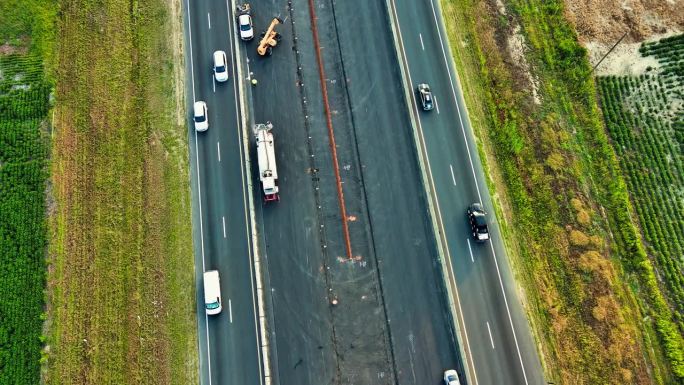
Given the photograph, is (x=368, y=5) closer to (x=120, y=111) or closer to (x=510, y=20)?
(x=510, y=20)

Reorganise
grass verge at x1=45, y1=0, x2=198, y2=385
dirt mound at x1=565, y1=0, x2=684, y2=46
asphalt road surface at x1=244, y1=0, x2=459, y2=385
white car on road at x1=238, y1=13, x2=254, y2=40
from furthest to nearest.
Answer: dirt mound at x1=565, y1=0, x2=684, y2=46 → white car on road at x1=238, y1=13, x2=254, y2=40 → asphalt road surface at x1=244, y1=0, x2=459, y2=385 → grass verge at x1=45, y1=0, x2=198, y2=385

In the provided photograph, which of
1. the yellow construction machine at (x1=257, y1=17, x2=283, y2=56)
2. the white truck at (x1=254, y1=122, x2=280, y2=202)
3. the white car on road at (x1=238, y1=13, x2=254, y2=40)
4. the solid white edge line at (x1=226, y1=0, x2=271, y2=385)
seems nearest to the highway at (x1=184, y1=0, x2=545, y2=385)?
the solid white edge line at (x1=226, y1=0, x2=271, y2=385)

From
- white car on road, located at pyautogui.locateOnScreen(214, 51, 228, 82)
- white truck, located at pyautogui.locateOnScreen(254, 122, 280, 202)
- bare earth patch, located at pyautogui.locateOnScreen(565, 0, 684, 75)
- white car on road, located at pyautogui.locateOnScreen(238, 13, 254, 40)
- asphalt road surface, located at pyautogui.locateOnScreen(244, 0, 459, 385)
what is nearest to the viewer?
asphalt road surface, located at pyautogui.locateOnScreen(244, 0, 459, 385)

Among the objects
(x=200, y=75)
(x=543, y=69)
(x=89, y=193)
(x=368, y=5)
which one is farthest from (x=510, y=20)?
(x=89, y=193)

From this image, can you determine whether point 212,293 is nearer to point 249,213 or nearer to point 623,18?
point 249,213

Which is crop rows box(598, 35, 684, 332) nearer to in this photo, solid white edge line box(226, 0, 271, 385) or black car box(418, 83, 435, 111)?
black car box(418, 83, 435, 111)

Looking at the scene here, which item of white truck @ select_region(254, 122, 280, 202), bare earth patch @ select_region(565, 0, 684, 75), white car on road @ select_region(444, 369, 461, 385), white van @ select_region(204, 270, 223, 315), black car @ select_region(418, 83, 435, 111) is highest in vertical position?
bare earth patch @ select_region(565, 0, 684, 75)

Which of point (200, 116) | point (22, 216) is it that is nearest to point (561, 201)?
point (200, 116)
